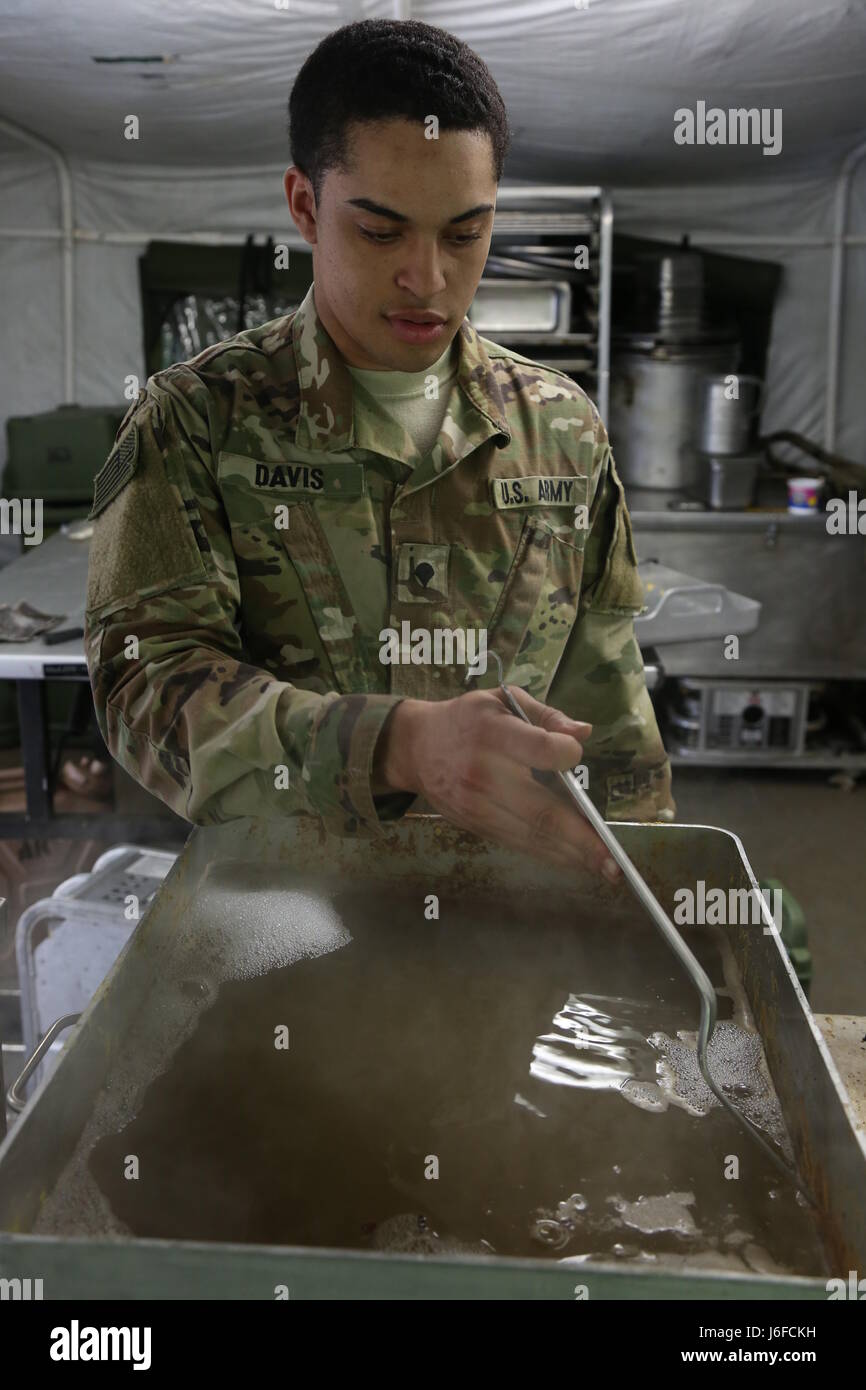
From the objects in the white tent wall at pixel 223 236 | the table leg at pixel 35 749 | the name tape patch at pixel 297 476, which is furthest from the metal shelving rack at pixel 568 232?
the name tape patch at pixel 297 476

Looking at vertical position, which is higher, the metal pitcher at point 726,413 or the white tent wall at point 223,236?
the white tent wall at point 223,236

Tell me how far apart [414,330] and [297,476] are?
0.75ft

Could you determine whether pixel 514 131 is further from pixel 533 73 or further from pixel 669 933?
pixel 669 933

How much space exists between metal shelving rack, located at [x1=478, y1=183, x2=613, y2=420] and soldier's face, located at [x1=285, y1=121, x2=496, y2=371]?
272 cm

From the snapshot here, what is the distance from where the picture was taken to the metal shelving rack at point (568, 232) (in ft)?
12.9

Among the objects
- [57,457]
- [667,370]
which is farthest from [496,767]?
[57,457]

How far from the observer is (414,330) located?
4.34 ft

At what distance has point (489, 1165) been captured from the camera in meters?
0.97

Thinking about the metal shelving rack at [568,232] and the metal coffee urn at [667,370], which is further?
the metal coffee urn at [667,370]

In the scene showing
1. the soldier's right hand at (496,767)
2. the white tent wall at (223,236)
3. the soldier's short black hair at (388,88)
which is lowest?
the soldier's right hand at (496,767)

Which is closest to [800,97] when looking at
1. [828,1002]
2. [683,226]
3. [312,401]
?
[683,226]

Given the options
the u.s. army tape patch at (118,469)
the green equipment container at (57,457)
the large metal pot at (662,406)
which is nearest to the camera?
the u.s. army tape patch at (118,469)

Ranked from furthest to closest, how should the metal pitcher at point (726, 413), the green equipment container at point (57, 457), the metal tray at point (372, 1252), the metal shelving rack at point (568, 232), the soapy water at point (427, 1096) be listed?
the green equipment container at point (57, 457) → the metal pitcher at point (726, 413) → the metal shelving rack at point (568, 232) → the soapy water at point (427, 1096) → the metal tray at point (372, 1252)

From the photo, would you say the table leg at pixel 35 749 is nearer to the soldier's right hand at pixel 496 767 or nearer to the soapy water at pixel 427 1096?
the soapy water at pixel 427 1096
